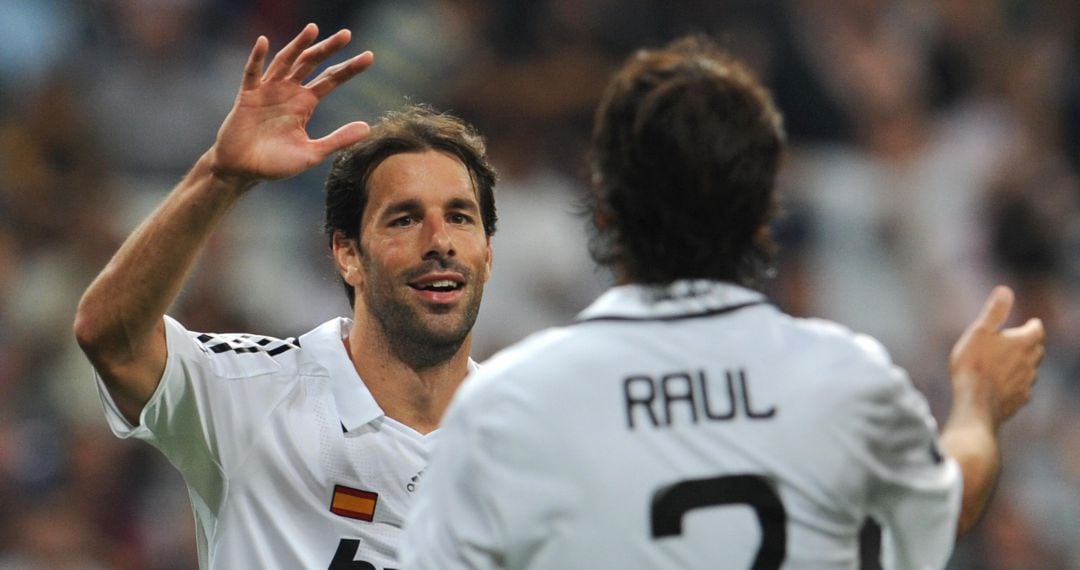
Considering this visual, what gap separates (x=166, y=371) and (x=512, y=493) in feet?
4.21

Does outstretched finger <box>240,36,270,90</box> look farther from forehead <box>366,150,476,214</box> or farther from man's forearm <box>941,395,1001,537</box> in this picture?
man's forearm <box>941,395,1001,537</box>

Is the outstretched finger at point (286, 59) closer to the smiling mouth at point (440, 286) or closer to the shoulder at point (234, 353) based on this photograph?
the shoulder at point (234, 353)

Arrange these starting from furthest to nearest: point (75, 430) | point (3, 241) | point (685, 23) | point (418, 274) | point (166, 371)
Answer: point (685, 23) → point (3, 241) → point (75, 430) → point (418, 274) → point (166, 371)

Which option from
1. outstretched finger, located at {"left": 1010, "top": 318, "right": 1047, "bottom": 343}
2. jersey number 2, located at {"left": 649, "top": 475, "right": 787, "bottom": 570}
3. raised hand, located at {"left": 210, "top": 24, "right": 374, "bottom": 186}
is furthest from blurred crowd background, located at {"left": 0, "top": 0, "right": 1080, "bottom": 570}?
jersey number 2, located at {"left": 649, "top": 475, "right": 787, "bottom": 570}

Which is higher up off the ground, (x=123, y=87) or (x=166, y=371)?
(x=123, y=87)

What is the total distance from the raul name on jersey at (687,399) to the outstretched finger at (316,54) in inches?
48.1

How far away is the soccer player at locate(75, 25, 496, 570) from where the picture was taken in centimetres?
366

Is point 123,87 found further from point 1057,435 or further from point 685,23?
point 1057,435

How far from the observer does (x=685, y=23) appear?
10.2 meters

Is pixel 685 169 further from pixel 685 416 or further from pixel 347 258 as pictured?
pixel 347 258

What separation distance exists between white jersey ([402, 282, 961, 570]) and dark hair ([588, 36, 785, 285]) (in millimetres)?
123

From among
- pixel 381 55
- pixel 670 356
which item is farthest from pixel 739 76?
pixel 381 55

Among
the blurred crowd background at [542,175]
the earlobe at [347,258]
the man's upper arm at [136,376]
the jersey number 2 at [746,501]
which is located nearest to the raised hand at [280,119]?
the man's upper arm at [136,376]

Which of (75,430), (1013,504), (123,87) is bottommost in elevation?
(1013,504)
